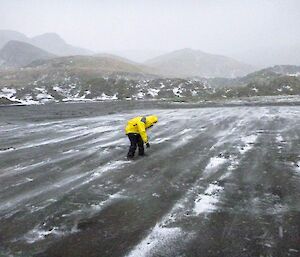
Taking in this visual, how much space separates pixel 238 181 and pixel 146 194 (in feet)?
6.89

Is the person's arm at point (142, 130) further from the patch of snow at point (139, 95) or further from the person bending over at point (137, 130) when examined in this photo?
the patch of snow at point (139, 95)

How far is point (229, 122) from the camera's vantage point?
62.0ft

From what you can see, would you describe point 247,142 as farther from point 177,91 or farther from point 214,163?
point 177,91

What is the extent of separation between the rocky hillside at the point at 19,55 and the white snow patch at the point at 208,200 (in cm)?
12523

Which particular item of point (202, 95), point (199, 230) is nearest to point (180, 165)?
point (199, 230)

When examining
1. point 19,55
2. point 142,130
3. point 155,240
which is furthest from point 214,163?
point 19,55

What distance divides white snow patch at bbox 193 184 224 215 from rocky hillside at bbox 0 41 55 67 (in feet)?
411

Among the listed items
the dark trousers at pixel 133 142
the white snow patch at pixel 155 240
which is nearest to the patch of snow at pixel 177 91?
the dark trousers at pixel 133 142

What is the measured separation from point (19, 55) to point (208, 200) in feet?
446

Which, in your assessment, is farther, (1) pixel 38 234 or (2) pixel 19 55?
(2) pixel 19 55

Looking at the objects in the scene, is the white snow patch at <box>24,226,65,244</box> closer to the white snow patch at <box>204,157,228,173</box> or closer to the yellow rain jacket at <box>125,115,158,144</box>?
the white snow patch at <box>204,157,228,173</box>

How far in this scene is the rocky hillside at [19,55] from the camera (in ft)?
417

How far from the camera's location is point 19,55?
433 ft

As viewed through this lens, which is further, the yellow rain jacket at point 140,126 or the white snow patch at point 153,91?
the white snow patch at point 153,91
